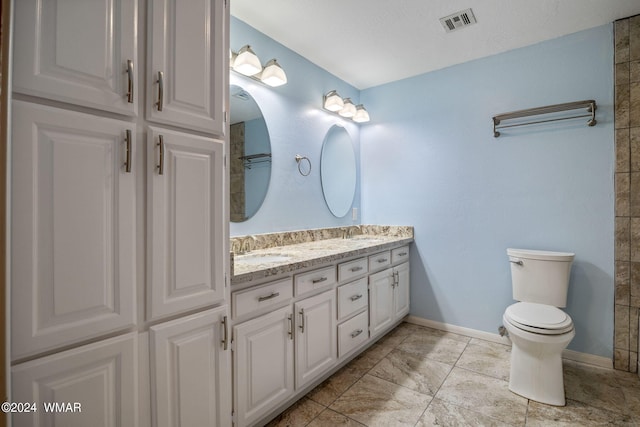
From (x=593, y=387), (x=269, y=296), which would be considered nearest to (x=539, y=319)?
(x=593, y=387)

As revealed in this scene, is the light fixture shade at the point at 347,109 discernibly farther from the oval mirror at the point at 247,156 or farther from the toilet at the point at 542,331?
the toilet at the point at 542,331

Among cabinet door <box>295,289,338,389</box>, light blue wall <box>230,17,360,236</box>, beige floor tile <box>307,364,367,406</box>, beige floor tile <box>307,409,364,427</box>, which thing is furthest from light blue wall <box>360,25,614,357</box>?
beige floor tile <box>307,409,364,427</box>

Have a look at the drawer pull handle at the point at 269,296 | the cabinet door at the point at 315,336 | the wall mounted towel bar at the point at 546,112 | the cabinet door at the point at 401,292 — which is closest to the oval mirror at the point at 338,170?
the cabinet door at the point at 401,292

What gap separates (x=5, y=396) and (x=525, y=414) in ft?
7.24

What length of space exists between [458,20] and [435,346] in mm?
2429

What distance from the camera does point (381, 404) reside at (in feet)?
5.85

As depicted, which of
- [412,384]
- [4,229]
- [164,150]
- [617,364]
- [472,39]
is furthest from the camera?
[472,39]

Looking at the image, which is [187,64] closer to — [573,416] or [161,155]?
[161,155]

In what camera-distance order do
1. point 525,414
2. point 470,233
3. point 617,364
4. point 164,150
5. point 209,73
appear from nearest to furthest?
1. point 164,150
2. point 209,73
3. point 525,414
4. point 617,364
5. point 470,233

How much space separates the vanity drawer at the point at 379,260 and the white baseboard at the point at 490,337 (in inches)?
31.5

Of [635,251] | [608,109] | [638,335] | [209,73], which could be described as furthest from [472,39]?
[638,335]

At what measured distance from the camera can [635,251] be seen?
2.08 meters

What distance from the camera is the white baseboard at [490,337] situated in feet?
7.22

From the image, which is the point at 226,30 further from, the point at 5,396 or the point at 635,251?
the point at 635,251
